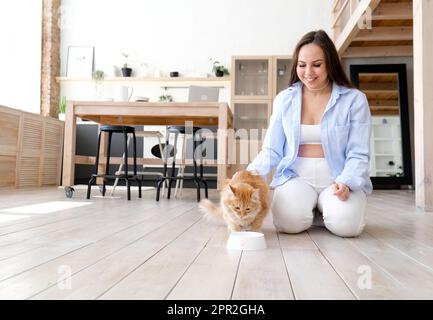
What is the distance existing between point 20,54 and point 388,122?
5129mm

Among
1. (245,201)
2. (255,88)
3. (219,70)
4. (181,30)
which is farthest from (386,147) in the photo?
(245,201)

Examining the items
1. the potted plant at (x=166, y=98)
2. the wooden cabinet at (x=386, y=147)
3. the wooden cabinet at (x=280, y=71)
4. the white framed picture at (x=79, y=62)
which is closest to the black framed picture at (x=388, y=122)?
the wooden cabinet at (x=386, y=147)

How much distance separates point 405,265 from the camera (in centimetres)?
123

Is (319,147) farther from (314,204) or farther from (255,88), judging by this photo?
(255,88)

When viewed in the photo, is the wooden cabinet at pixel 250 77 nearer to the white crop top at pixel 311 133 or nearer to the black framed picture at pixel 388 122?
the black framed picture at pixel 388 122

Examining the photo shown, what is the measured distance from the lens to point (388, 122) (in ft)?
17.7

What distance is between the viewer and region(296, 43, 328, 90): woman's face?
1767mm


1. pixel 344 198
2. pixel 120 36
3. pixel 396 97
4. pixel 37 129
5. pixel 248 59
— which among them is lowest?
pixel 344 198

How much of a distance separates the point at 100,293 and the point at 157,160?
11.5 ft

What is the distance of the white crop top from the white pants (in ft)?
0.28

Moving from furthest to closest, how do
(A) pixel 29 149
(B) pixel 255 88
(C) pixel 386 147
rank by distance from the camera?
1. (B) pixel 255 88
2. (C) pixel 386 147
3. (A) pixel 29 149
